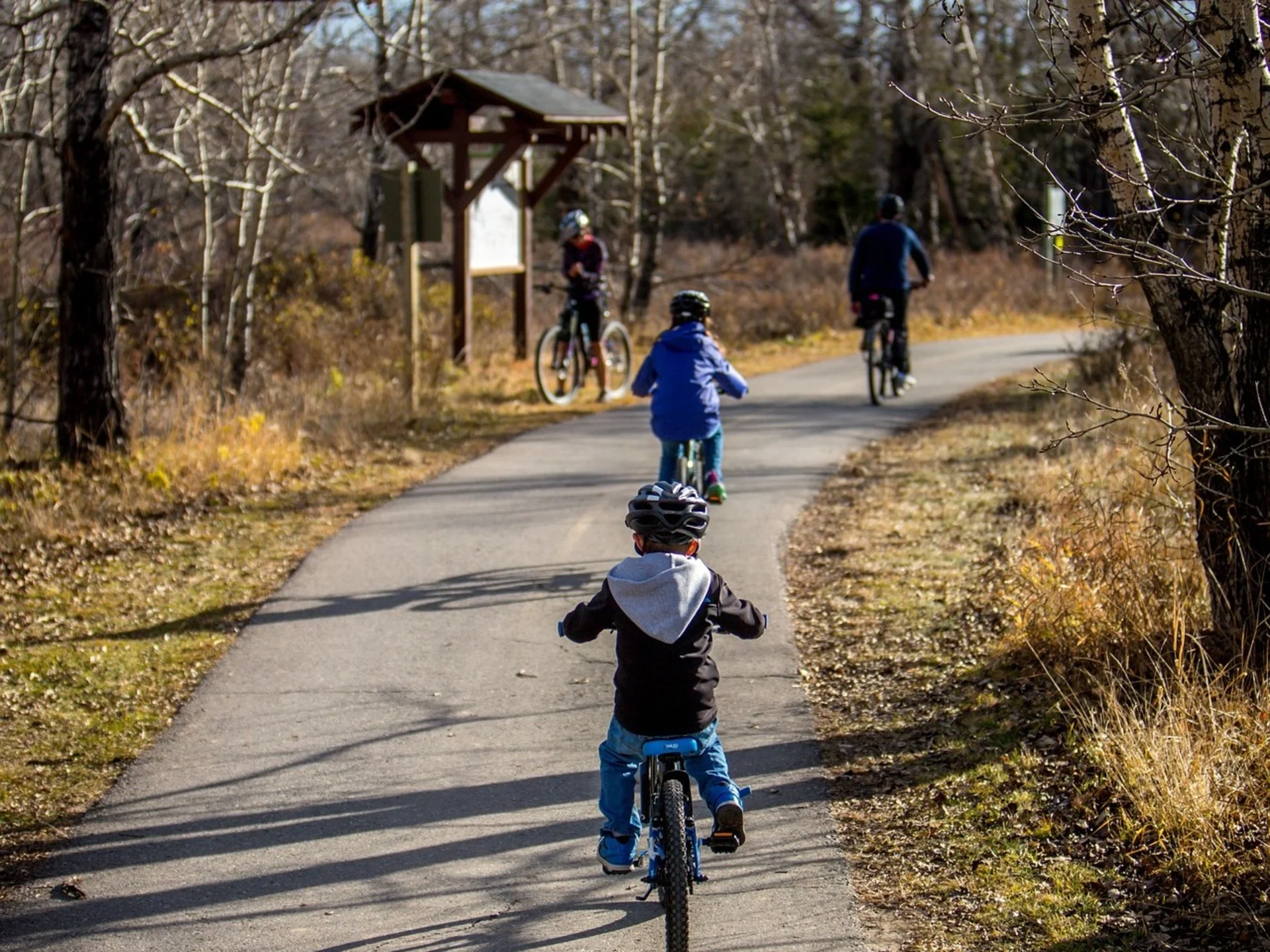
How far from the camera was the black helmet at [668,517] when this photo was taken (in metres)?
4.82

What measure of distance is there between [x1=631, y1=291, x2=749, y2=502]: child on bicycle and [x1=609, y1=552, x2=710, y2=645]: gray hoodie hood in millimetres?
4063

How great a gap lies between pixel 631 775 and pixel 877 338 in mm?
11296

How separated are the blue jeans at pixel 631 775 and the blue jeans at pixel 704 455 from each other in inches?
167

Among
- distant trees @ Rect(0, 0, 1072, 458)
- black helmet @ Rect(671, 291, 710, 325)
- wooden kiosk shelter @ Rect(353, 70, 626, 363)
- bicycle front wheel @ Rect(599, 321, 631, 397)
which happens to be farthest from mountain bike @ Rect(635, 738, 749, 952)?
wooden kiosk shelter @ Rect(353, 70, 626, 363)

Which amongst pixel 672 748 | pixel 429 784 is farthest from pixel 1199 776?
pixel 429 784

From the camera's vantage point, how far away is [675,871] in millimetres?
4297

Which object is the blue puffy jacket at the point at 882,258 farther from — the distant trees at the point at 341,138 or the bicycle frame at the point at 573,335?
the bicycle frame at the point at 573,335

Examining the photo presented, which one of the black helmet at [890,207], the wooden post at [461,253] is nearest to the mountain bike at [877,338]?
the black helmet at [890,207]

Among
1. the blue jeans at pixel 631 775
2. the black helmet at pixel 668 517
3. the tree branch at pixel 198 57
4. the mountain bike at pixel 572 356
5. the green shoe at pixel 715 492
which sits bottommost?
the blue jeans at pixel 631 775

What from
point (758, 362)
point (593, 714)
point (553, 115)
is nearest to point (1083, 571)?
point (593, 714)

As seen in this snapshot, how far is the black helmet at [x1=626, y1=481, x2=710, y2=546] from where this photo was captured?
482 cm

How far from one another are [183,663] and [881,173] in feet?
101

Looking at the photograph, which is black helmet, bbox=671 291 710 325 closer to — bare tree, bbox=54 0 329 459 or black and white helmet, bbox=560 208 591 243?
bare tree, bbox=54 0 329 459

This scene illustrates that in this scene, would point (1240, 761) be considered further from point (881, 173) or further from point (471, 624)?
point (881, 173)
